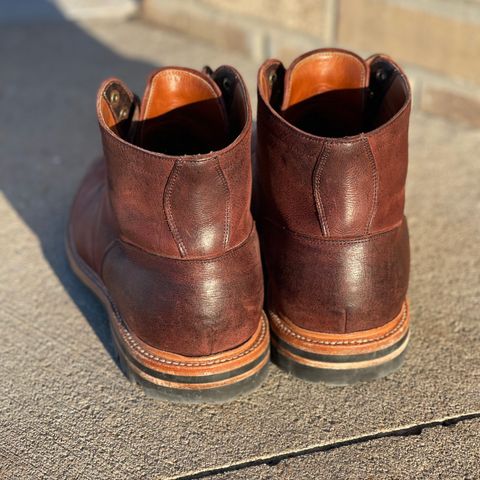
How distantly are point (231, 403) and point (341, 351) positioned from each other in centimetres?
26

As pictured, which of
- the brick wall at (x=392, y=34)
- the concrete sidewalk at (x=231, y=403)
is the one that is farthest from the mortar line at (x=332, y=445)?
the brick wall at (x=392, y=34)

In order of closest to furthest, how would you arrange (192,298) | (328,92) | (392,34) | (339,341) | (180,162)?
1. (180,162)
2. (192,298)
3. (339,341)
4. (328,92)
5. (392,34)

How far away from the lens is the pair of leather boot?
1.43 meters

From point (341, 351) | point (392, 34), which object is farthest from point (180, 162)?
point (392, 34)

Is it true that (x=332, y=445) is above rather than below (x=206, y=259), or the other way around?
below

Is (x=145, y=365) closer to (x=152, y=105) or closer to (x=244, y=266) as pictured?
(x=244, y=266)

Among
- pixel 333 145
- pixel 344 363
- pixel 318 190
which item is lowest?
pixel 344 363

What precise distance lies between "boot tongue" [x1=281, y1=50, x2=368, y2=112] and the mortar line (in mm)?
715

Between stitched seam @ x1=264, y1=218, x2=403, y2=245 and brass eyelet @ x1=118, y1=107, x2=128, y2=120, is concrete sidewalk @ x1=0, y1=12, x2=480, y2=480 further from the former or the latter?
brass eyelet @ x1=118, y1=107, x2=128, y2=120

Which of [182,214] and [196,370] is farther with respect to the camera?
[196,370]

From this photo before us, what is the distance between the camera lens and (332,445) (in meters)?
1.50

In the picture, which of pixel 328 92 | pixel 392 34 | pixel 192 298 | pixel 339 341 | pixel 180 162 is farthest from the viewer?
pixel 392 34

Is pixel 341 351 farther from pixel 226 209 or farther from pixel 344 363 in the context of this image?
pixel 226 209

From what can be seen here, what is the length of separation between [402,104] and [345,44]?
4.83 ft
